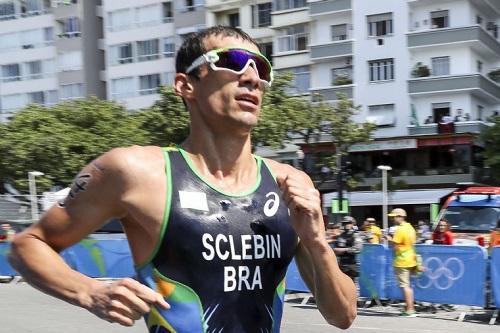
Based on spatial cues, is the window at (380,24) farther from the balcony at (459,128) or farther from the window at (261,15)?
the window at (261,15)

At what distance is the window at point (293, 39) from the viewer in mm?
38594

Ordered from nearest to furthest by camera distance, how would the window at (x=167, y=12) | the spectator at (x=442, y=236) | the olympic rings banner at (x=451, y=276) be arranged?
the olympic rings banner at (x=451, y=276), the spectator at (x=442, y=236), the window at (x=167, y=12)

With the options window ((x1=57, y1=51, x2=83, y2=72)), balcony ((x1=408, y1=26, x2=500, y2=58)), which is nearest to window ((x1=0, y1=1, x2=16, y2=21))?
window ((x1=57, y1=51, x2=83, y2=72))

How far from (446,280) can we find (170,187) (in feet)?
29.6

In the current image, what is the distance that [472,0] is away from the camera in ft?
113

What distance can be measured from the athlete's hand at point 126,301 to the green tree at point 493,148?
1227 inches

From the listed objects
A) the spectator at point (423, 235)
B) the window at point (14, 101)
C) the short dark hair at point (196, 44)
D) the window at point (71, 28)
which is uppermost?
the window at point (71, 28)

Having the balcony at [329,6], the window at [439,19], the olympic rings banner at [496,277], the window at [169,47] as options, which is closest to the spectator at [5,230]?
the olympic rings banner at [496,277]

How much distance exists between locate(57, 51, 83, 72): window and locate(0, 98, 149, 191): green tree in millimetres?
15399

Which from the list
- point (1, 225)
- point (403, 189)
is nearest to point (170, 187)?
point (1, 225)

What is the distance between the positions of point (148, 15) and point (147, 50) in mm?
2410

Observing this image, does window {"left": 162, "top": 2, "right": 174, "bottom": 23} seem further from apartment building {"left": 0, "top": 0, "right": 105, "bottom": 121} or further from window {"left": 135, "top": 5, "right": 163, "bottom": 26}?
apartment building {"left": 0, "top": 0, "right": 105, "bottom": 121}

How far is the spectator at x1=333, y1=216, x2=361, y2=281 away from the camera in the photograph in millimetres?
11797

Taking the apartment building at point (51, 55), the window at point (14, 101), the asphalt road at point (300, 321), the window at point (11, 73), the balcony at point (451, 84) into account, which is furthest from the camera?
the window at point (11, 73)
